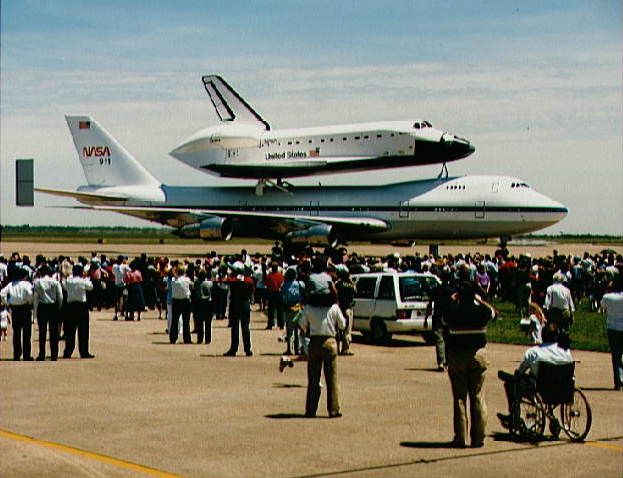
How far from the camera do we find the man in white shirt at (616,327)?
47.4 ft

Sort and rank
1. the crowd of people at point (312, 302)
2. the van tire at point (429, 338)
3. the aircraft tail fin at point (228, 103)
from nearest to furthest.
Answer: the crowd of people at point (312, 302)
the van tire at point (429, 338)
the aircraft tail fin at point (228, 103)

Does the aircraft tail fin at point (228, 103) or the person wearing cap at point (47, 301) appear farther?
the aircraft tail fin at point (228, 103)

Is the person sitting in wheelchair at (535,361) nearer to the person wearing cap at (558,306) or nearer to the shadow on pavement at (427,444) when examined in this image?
the shadow on pavement at (427,444)

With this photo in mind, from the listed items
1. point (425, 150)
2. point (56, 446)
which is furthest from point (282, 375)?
point (425, 150)

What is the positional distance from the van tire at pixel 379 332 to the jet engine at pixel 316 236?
29.6m

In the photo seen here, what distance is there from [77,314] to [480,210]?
3164 cm

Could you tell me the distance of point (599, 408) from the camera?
12734 mm

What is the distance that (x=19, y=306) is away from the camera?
1762 cm

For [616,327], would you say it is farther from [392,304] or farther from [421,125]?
[421,125]

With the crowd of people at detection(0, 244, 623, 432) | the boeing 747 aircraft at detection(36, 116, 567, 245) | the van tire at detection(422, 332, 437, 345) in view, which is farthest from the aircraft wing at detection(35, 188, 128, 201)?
the van tire at detection(422, 332, 437, 345)

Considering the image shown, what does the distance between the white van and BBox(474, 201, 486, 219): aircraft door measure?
27.3m

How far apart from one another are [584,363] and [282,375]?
5.10 meters

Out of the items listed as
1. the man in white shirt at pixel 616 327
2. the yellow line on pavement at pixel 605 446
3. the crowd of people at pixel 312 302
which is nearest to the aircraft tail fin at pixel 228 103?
the crowd of people at pixel 312 302

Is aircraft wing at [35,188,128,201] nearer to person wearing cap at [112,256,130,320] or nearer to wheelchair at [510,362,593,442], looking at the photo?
person wearing cap at [112,256,130,320]
